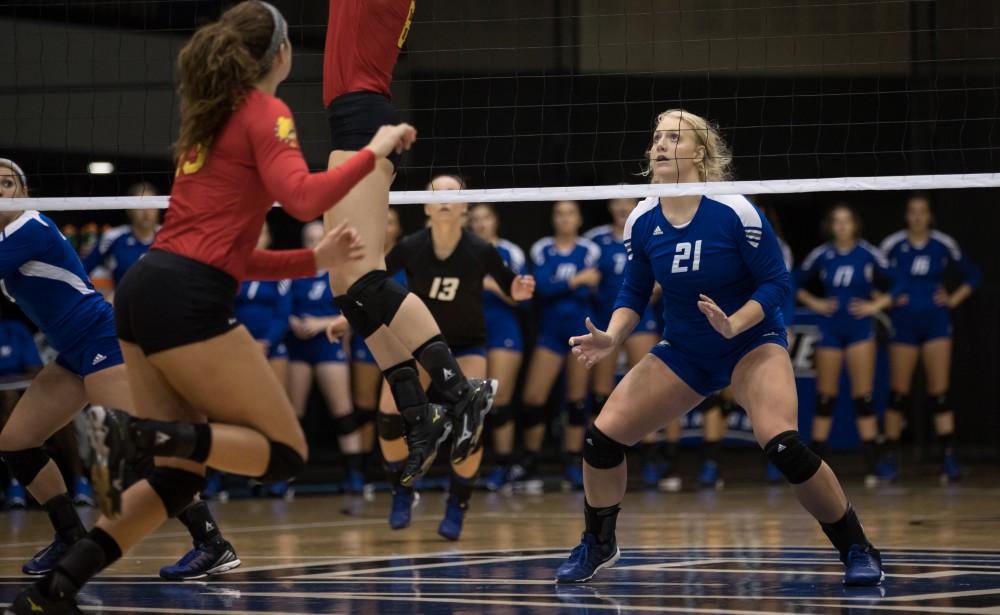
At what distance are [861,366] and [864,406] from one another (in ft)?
1.07

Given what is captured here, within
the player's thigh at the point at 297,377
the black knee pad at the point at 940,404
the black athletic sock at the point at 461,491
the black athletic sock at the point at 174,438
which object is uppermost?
the black athletic sock at the point at 174,438

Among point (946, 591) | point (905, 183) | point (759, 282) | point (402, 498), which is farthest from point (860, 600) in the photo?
point (402, 498)

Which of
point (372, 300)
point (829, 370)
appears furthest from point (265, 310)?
point (372, 300)

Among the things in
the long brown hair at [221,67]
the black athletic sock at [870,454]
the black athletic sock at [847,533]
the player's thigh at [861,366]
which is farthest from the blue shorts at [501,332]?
the long brown hair at [221,67]

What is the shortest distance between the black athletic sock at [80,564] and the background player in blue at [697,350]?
1.89 meters

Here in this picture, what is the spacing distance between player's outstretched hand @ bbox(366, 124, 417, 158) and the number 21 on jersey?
1.48 meters

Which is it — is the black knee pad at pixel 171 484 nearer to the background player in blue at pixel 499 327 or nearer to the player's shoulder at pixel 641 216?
the player's shoulder at pixel 641 216

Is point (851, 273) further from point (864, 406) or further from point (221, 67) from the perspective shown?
point (221, 67)

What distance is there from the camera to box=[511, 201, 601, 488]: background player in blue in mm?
10867

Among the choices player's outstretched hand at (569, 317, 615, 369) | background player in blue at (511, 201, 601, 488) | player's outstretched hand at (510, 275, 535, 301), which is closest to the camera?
player's outstretched hand at (569, 317, 615, 369)

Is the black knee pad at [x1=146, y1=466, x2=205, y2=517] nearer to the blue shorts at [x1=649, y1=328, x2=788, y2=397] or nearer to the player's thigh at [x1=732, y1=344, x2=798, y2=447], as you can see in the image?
the blue shorts at [x1=649, y1=328, x2=788, y2=397]

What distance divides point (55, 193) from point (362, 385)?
120 inches

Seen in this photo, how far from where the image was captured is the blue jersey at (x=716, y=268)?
5.39 m

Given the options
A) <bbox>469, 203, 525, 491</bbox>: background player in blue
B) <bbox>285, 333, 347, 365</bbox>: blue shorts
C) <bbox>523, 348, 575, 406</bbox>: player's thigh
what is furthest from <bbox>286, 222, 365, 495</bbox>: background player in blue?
<bbox>523, 348, 575, 406</bbox>: player's thigh
